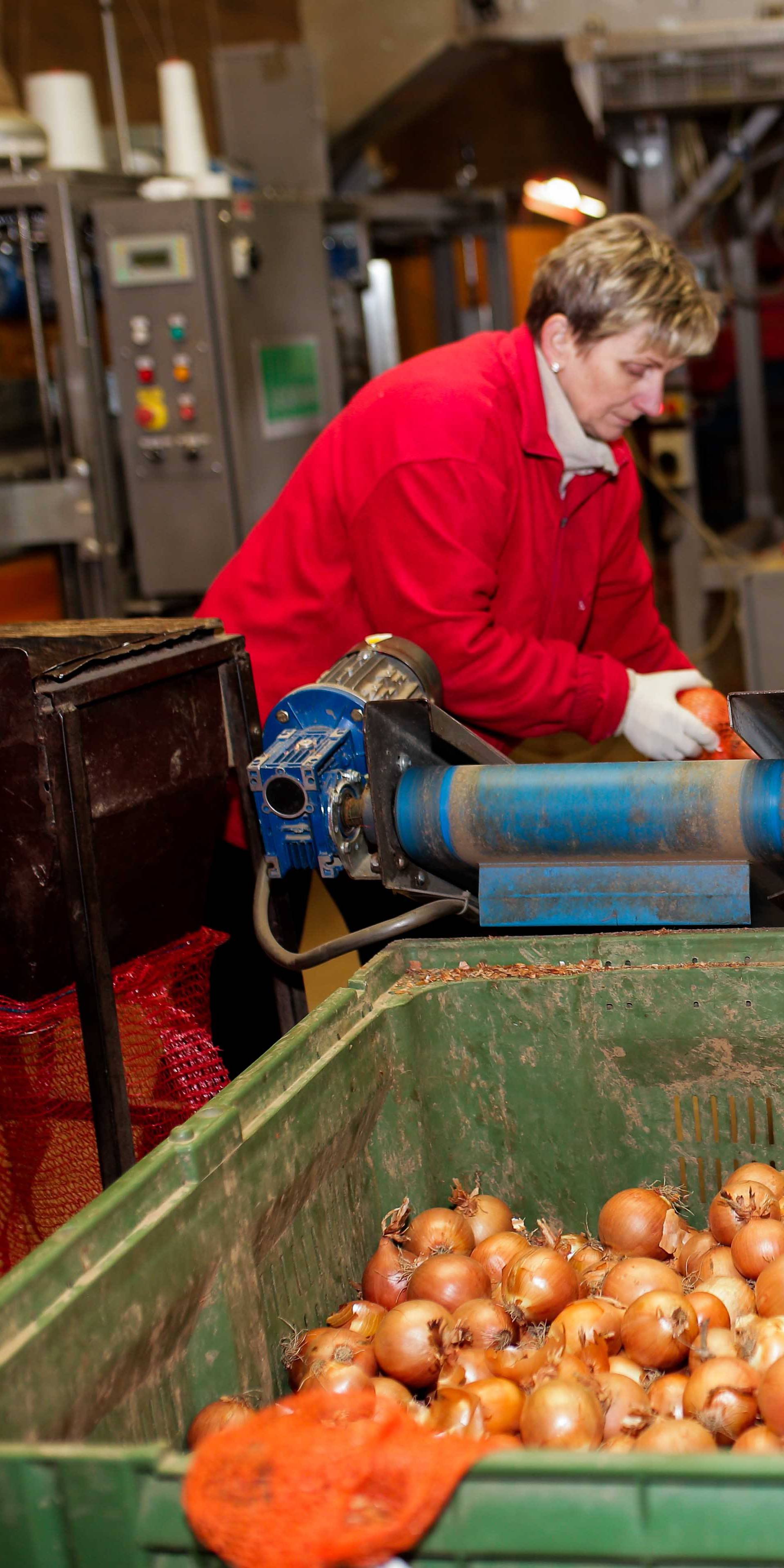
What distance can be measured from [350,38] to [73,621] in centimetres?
578

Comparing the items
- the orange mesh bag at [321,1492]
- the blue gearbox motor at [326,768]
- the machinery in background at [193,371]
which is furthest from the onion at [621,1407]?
the machinery in background at [193,371]

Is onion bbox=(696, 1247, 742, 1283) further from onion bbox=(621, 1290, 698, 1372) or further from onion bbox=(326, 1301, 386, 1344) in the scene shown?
onion bbox=(326, 1301, 386, 1344)

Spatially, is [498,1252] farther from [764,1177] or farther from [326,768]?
[326,768]

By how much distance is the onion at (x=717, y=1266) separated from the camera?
131 cm

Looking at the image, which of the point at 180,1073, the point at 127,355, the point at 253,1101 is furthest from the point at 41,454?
the point at 253,1101

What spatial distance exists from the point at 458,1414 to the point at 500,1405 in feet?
0.15

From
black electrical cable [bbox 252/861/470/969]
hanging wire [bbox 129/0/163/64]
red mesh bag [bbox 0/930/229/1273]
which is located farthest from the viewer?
hanging wire [bbox 129/0/163/64]

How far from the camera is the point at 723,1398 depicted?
1084 mm

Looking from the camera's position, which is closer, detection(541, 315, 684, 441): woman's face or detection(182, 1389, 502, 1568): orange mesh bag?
detection(182, 1389, 502, 1568): orange mesh bag

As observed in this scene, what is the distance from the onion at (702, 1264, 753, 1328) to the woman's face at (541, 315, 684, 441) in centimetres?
132

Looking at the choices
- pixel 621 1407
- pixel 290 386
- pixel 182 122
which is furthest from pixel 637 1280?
pixel 182 122

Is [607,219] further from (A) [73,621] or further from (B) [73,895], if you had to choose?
(B) [73,895]

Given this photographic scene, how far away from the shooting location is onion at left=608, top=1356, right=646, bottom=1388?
1181 millimetres

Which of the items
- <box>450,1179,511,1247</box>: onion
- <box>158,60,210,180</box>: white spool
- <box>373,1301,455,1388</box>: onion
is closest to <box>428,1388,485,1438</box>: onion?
<box>373,1301,455,1388</box>: onion
